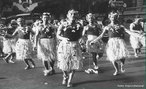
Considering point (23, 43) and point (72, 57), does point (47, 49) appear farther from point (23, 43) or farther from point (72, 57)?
point (72, 57)

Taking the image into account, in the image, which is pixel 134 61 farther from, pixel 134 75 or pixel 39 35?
pixel 39 35

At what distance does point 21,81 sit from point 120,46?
3.17m

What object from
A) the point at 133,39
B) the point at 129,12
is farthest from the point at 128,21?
the point at 133,39

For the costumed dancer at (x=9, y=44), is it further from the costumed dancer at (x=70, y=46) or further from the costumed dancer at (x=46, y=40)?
the costumed dancer at (x=70, y=46)

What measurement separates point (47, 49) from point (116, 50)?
2.18 meters

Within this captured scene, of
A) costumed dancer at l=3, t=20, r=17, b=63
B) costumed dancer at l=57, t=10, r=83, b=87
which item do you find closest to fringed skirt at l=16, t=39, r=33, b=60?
costumed dancer at l=3, t=20, r=17, b=63

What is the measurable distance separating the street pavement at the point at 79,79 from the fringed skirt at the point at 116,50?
0.64 metres

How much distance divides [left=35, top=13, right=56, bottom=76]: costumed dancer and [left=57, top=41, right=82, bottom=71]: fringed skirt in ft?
4.67

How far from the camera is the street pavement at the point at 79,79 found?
23.9 ft

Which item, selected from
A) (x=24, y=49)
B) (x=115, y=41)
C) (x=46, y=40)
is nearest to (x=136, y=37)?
(x=115, y=41)

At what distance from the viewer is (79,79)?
318 inches

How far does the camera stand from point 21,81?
8.01m

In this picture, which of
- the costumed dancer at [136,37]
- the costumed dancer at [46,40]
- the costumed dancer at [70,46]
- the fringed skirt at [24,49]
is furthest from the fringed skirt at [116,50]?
the costumed dancer at [136,37]

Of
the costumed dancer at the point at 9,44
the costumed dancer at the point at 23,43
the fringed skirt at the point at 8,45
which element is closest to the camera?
the costumed dancer at the point at 23,43
